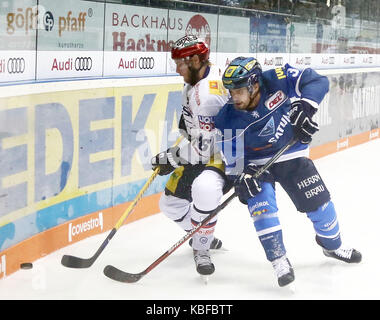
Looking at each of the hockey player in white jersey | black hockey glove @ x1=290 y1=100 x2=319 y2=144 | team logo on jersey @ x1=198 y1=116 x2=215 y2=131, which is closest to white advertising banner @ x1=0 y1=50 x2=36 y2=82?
the hockey player in white jersey

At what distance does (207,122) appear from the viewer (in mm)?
3461

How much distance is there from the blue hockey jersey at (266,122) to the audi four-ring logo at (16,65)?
0.95 metres

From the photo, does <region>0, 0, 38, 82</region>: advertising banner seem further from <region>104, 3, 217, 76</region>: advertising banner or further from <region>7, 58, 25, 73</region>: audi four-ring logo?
<region>104, 3, 217, 76</region>: advertising banner

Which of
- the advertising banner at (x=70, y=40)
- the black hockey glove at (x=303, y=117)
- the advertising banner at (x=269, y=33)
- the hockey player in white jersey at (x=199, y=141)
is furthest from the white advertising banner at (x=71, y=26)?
the advertising banner at (x=269, y=33)

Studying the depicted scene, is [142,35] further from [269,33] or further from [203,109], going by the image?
[269,33]

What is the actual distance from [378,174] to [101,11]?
121 inches

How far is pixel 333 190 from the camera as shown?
5613mm

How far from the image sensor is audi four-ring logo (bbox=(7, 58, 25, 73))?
3.47 meters

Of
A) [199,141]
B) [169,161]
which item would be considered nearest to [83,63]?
[169,161]

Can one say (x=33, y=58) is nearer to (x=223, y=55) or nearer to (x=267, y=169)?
(x=267, y=169)

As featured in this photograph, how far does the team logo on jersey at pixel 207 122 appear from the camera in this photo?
3455mm

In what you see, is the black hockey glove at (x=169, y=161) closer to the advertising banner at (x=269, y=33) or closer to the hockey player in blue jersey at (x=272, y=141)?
the hockey player in blue jersey at (x=272, y=141)

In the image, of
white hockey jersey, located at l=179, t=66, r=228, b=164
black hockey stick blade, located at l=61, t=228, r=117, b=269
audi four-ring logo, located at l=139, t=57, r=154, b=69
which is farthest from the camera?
audi four-ring logo, located at l=139, t=57, r=154, b=69

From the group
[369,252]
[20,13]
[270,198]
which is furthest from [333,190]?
[20,13]
